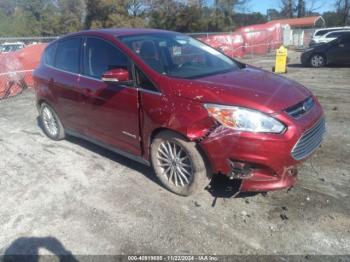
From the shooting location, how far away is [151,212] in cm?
390

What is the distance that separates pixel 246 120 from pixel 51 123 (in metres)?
4.04

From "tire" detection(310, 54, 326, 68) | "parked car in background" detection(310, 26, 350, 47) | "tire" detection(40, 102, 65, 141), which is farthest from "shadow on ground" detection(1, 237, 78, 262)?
"parked car in background" detection(310, 26, 350, 47)

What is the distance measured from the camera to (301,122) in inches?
141

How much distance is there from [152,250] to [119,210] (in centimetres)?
82

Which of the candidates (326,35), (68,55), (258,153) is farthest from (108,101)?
(326,35)

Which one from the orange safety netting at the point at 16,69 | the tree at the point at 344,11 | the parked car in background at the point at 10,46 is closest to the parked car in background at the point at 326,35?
the parked car in background at the point at 10,46

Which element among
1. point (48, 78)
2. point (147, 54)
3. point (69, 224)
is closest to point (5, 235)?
point (69, 224)

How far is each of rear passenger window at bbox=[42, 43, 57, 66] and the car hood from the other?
9.61ft

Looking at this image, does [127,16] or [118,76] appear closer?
[118,76]

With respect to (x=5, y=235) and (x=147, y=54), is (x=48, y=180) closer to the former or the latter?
(x=5, y=235)

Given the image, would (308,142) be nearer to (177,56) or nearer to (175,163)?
(175,163)

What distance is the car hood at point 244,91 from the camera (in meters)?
3.53

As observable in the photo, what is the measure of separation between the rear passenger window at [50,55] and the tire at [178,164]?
9.17 ft

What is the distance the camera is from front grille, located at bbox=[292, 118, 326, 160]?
138 inches
